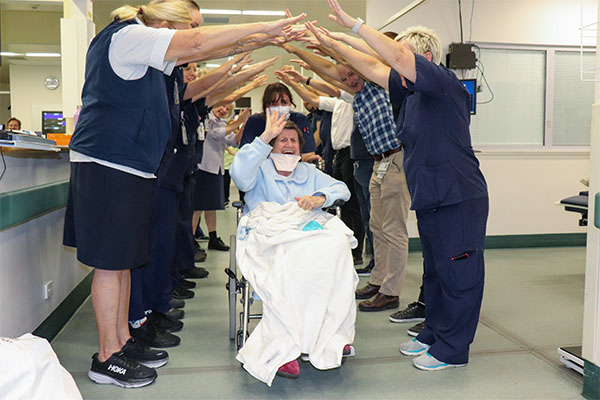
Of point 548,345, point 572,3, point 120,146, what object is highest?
point 572,3

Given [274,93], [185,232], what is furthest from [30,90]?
[274,93]

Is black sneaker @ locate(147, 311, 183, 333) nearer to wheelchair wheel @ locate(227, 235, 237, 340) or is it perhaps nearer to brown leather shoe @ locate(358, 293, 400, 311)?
wheelchair wheel @ locate(227, 235, 237, 340)

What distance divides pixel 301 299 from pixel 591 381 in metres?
1.22

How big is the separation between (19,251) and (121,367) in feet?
2.47

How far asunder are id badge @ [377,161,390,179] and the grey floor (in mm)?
899

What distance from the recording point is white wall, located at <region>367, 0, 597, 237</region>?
218 inches

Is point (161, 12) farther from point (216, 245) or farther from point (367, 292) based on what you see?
point (216, 245)

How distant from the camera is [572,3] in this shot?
5.76 metres

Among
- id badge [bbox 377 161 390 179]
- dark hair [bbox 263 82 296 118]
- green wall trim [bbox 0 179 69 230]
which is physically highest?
dark hair [bbox 263 82 296 118]

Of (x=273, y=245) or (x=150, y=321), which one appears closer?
(x=273, y=245)

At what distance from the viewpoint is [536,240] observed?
5938 millimetres

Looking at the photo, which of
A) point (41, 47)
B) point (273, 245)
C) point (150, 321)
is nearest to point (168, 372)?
point (150, 321)

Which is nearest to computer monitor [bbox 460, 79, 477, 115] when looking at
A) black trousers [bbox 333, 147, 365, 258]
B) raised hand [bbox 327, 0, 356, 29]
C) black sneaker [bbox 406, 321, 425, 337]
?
black trousers [bbox 333, 147, 365, 258]

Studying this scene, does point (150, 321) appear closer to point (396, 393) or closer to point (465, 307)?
point (396, 393)
